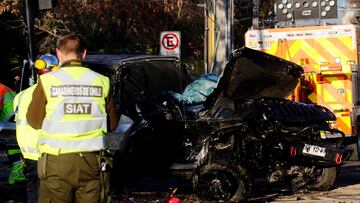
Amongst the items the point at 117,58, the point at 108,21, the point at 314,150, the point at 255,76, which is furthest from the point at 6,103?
the point at 108,21

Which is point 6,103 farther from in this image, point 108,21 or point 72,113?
point 108,21

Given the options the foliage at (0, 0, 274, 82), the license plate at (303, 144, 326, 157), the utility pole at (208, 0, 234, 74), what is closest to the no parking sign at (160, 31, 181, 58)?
the utility pole at (208, 0, 234, 74)

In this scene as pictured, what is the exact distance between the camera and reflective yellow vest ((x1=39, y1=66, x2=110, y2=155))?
4996 mm

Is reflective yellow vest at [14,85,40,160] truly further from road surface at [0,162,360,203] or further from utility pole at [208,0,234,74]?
utility pole at [208,0,234,74]

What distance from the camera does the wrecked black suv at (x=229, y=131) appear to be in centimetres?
903

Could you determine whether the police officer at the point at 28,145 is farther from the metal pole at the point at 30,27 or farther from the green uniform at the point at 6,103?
the metal pole at the point at 30,27

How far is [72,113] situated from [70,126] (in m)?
0.09

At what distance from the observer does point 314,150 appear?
9.40 metres

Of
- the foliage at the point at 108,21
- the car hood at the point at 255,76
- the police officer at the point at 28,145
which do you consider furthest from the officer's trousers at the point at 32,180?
the foliage at the point at 108,21

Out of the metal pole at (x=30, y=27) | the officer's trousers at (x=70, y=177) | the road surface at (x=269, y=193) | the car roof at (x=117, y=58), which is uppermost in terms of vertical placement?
the metal pole at (x=30, y=27)

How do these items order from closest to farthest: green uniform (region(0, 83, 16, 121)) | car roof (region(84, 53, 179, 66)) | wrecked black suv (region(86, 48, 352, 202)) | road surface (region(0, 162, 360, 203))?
green uniform (region(0, 83, 16, 121)), wrecked black suv (region(86, 48, 352, 202)), road surface (region(0, 162, 360, 203)), car roof (region(84, 53, 179, 66))

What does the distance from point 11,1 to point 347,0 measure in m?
23.8

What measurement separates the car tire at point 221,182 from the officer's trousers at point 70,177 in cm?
395

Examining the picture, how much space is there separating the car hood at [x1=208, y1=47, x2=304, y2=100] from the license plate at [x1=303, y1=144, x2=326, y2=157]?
786mm
